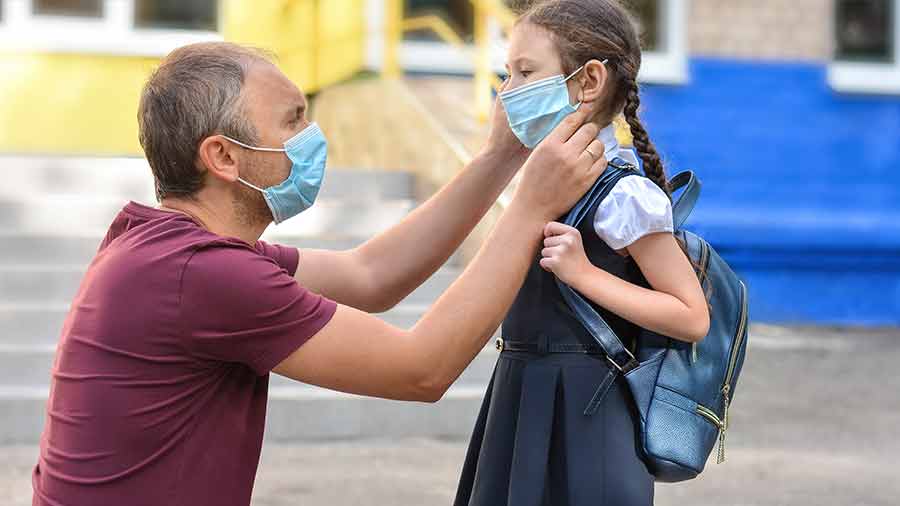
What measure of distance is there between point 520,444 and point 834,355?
6.34 meters

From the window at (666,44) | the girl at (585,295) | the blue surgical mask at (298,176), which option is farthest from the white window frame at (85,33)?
the girl at (585,295)

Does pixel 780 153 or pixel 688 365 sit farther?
pixel 780 153

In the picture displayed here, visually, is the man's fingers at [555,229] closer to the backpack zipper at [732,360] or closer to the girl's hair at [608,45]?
the girl's hair at [608,45]

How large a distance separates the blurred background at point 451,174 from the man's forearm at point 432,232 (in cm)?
48

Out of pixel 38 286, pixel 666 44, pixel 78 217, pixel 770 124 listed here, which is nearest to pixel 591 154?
pixel 38 286

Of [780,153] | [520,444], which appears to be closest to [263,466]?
[520,444]

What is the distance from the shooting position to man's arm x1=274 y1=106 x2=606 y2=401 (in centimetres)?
217

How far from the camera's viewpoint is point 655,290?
2.29 meters

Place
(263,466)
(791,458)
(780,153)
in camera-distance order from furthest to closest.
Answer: (780,153)
(791,458)
(263,466)

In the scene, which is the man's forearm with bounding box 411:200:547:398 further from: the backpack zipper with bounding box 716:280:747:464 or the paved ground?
the paved ground

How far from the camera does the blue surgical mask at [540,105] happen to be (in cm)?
242

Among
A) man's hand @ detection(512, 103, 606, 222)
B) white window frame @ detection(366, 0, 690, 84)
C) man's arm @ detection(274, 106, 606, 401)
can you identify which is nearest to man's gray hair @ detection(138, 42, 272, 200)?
man's arm @ detection(274, 106, 606, 401)

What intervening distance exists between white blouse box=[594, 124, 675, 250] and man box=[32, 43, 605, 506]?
0.07 metres

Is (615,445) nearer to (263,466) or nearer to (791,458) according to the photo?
(263,466)
